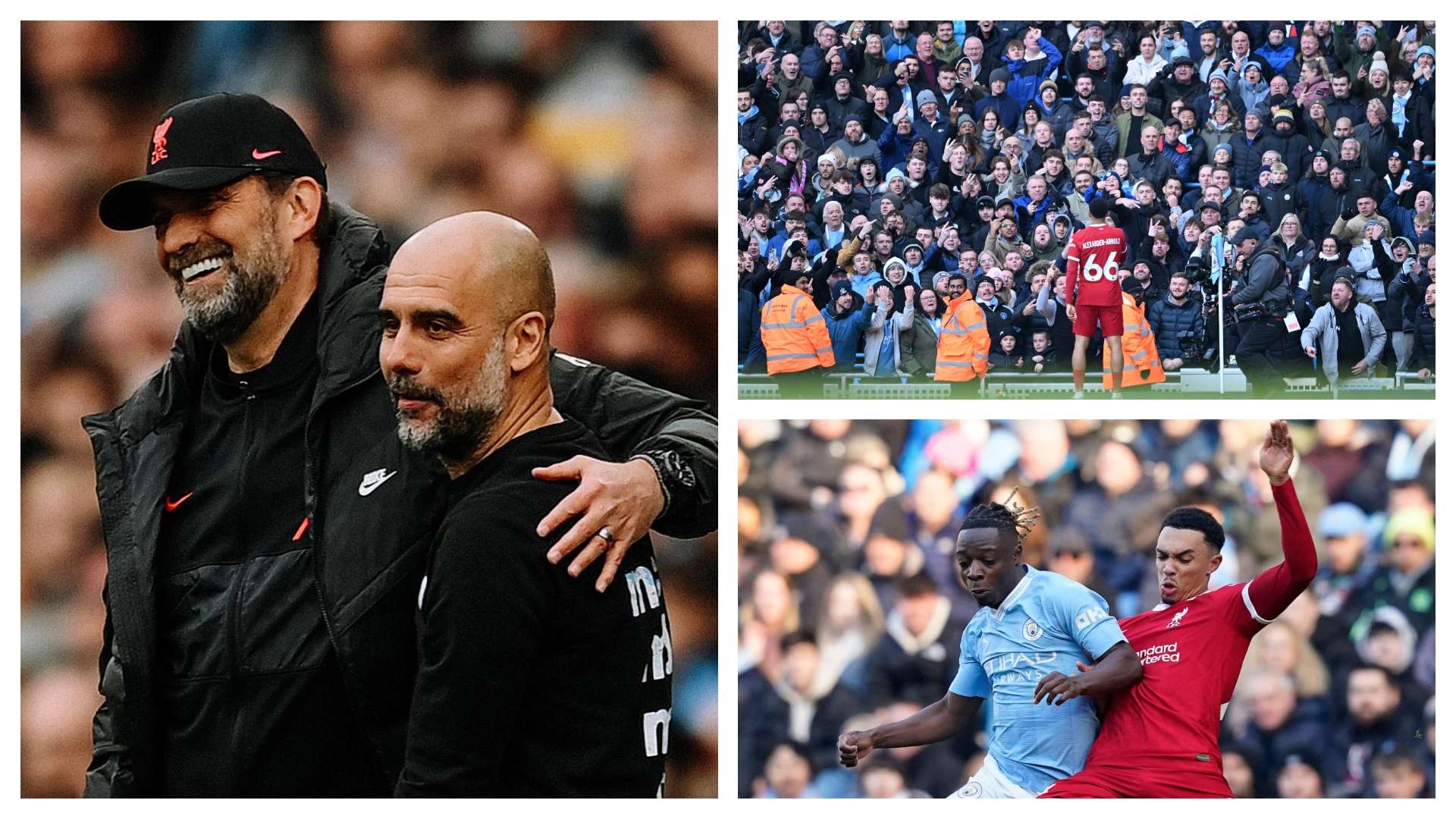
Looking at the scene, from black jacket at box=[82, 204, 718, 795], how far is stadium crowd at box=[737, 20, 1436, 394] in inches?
A: 23.9

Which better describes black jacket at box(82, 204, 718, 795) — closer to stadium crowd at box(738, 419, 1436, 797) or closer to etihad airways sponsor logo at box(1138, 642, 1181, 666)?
stadium crowd at box(738, 419, 1436, 797)

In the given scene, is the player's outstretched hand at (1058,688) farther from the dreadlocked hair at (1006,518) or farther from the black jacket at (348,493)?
the black jacket at (348,493)

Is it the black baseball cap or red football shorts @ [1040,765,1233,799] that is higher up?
the black baseball cap

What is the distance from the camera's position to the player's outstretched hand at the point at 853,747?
351cm

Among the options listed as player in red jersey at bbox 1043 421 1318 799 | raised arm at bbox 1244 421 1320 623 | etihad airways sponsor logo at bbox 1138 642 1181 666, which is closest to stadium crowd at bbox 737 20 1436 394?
raised arm at bbox 1244 421 1320 623

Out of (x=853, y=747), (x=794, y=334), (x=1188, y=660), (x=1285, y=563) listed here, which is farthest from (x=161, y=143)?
(x=1285, y=563)

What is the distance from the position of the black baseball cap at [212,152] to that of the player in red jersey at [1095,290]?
5.60 feet

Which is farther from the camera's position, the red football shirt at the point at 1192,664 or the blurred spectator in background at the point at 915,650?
the blurred spectator in background at the point at 915,650

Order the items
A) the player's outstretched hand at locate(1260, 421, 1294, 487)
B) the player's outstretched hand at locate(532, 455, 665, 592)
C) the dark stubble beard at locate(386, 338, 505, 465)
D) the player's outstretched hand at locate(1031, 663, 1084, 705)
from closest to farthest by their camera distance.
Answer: the player's outstretched hand at locate(532, 455, 665, 592), the dark stubble beard at locate(386, 338, 505, 465), the player's outstretched hand at locate(1031, 663, 1084, 705), the player's outstretched hand at locate(1260, 421, 1294, 487)

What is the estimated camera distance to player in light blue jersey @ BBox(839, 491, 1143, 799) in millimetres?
3400

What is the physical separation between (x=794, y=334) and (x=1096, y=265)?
72 centimetres

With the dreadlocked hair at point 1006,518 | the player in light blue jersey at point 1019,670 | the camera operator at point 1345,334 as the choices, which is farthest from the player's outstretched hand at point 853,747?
the camera operator at point 1345,334

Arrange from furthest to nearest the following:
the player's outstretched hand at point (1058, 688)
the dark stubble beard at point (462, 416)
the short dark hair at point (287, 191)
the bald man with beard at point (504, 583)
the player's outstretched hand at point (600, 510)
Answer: the player's outstretched hand at point (1058, 688) → the short dark hair at point (287, 191) → the dark stubble beard at point (462, 416) → the player's outstretched hand at point (600, 510) → the bald man with beard at point (504, 583)
